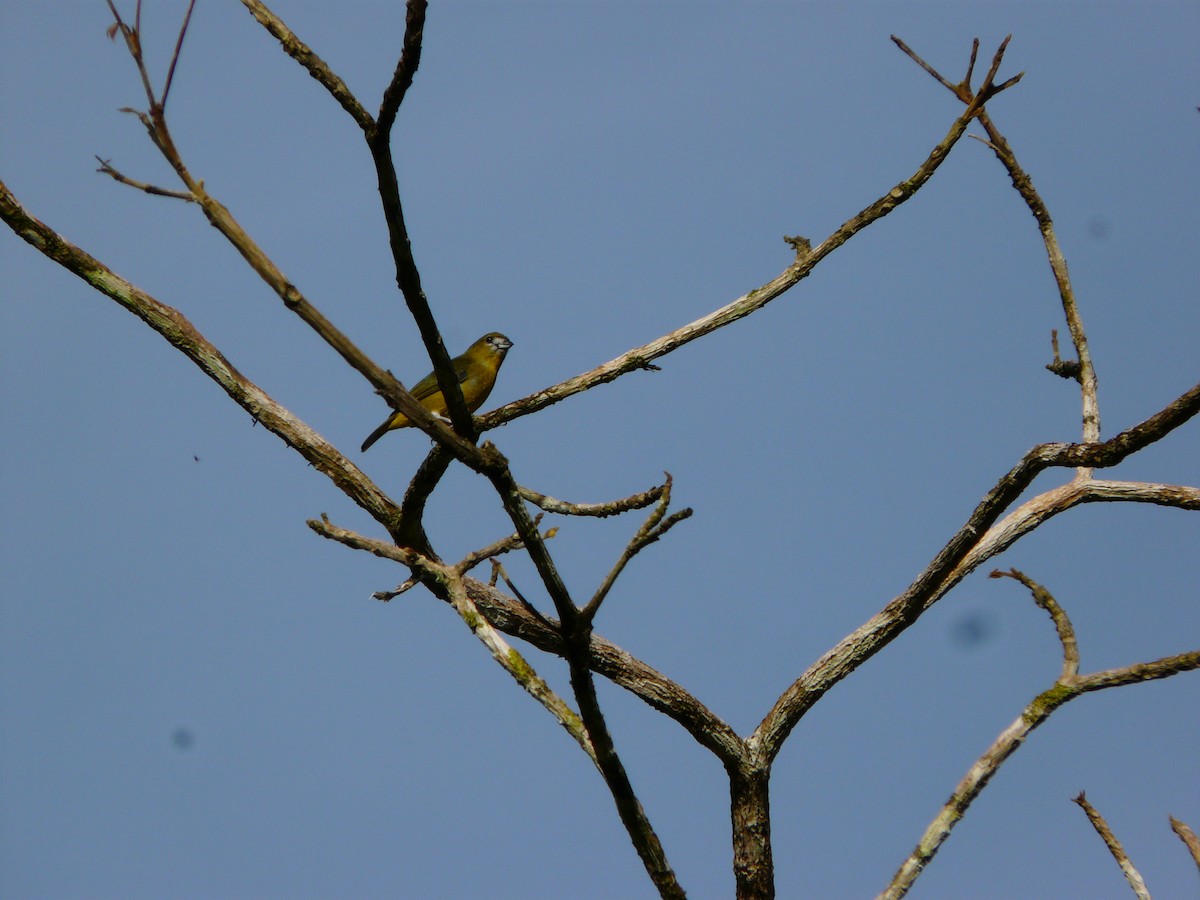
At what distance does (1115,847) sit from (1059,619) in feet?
3.59

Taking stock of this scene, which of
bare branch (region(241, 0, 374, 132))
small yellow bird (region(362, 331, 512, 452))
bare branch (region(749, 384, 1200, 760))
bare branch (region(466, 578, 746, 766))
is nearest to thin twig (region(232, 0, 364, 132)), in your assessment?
bare branch (region(241, 0, 374, 132))

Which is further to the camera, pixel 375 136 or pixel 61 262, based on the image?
pixel 61 262

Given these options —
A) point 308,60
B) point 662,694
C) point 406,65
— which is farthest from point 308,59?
point 662,694

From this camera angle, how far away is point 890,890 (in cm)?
502

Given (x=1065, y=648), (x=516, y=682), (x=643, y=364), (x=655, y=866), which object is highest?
(x=643, y=364)

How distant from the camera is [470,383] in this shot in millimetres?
8703

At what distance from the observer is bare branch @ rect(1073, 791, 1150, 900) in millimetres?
4902

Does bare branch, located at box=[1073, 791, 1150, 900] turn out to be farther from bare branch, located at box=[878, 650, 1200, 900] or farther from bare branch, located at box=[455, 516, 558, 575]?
bare branch, located at box=[455, 516, 558, 575]

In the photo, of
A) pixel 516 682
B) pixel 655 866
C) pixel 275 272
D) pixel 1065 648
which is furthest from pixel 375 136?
pixel 1065 648

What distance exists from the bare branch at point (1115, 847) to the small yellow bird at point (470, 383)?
4.90 meters

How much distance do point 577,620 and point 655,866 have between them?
1019 millimetres

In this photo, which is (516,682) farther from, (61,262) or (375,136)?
(61,262)

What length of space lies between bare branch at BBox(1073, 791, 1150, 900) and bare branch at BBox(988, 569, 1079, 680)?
588mm

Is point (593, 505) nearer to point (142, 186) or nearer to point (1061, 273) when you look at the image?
point (142, 186)
